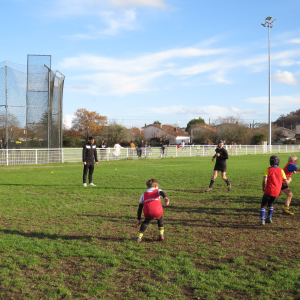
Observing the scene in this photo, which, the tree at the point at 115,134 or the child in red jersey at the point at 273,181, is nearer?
the child in red jersey at the point at 273,181

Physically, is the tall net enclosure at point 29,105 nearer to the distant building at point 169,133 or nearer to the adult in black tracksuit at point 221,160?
the adult in black tracksuit at point 221,160

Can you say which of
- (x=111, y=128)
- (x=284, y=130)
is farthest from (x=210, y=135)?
(x=284, y=130)

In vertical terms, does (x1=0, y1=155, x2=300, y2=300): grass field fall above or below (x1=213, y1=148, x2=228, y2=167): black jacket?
below

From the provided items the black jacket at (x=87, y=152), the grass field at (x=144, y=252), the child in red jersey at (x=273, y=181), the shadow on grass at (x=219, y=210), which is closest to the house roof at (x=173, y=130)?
the black jacket at (x=87, y=152)

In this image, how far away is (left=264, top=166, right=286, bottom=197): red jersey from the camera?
6.28 meters

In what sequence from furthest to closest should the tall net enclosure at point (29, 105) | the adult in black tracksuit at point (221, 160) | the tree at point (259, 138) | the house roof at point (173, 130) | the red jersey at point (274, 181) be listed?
the house roof at point (173, 130), the tree at point (259, 138), the tall net enclosure at point (29, 105), the adult in black tracksuit at point (221, 160), the red jersey at point (274, 181)

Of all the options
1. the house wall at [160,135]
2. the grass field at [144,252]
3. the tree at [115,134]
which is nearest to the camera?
the grass field at [144,252]

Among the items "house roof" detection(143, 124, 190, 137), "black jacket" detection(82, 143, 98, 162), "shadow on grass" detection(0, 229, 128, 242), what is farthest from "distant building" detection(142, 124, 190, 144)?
"shadow on grass" detection(0, 229, 128, 242)

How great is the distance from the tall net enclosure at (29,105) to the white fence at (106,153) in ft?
1.63

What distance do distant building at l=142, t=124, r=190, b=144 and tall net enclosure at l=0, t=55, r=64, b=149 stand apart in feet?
218

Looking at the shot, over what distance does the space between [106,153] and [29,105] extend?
8165mm

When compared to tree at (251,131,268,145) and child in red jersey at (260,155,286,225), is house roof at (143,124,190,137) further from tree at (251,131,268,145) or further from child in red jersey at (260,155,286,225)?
child in red jersey at (260,155,286,225)

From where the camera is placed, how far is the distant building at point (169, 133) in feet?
303

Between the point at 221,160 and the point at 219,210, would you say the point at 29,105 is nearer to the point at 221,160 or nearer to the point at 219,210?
the point at 221,160
